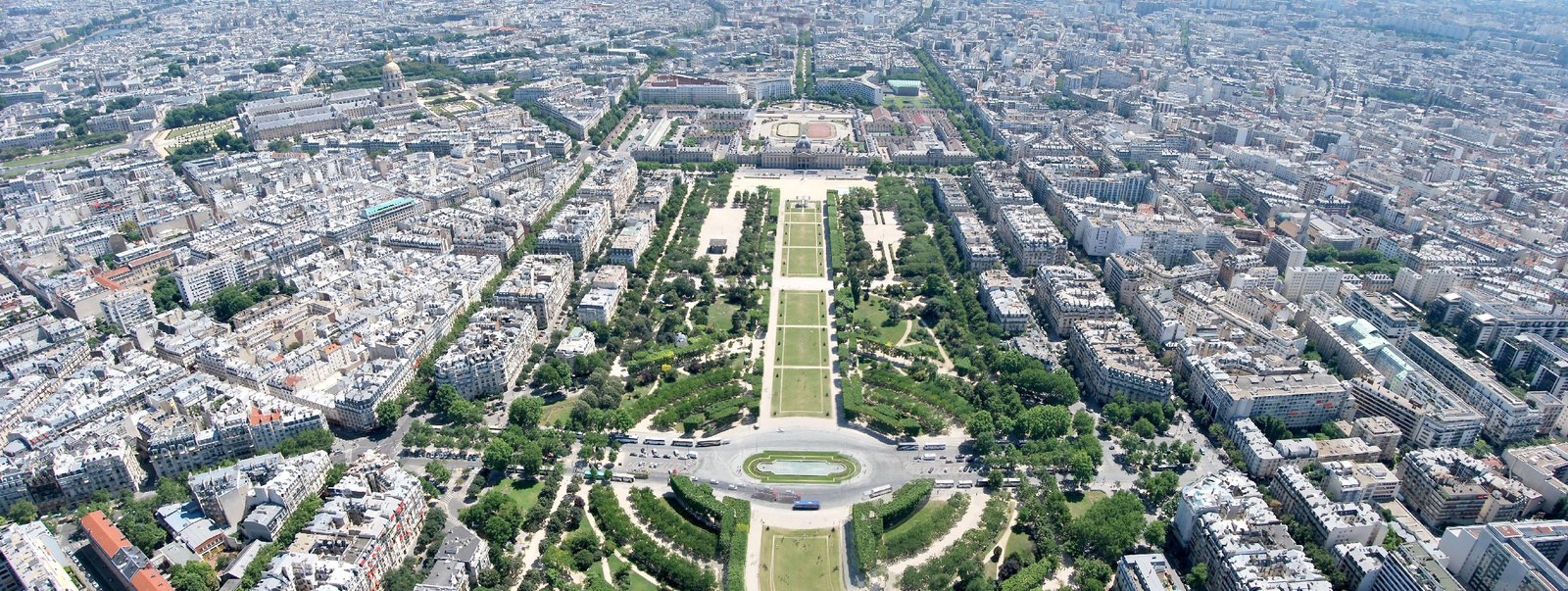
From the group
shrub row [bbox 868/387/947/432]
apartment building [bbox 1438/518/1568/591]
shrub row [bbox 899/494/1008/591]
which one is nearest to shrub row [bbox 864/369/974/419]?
shrub row [bbox 868/387/947/432]

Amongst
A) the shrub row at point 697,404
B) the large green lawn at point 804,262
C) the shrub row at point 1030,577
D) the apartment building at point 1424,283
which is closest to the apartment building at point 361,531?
the shrub row at point 697,404

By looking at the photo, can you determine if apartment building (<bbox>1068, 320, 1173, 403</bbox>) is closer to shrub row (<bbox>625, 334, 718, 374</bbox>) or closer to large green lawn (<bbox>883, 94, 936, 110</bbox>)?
shrub row (<bbox>625, 334, 718, 374</bbox>)

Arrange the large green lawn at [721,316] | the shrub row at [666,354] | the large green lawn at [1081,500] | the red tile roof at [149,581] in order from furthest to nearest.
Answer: the large green lawn at [721,316] → the shrub row at [666,354] → the large green lawn at [1081,500] → the red tile roof at [149,581]

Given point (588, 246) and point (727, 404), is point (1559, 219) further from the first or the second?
point (588, 246)

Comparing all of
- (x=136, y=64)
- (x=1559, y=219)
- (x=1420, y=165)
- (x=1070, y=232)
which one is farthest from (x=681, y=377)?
(x=136, y=64)

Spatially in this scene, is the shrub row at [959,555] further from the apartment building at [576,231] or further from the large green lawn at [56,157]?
the large green lawn at [56,157]

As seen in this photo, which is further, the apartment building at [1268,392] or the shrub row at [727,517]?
the apartment building at [1268,392]
